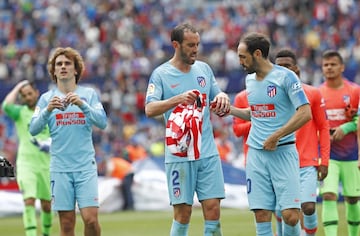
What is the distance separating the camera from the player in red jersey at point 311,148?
12.8m

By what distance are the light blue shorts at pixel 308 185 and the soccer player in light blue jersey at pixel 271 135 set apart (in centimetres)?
156

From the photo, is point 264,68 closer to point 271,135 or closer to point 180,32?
point 271,135

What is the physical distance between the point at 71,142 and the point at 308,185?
9.77 feet

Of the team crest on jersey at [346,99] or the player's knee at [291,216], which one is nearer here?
the player's knee at [291,216]

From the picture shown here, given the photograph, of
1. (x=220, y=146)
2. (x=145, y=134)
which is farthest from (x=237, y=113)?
(x=145, y=134)

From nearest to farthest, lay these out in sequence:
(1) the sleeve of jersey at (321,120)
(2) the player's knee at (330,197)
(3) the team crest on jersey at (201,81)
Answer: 1. (3) the team crest on jersey at (201,81)
2. (1) the sleeve of jersey at (321,120)
3. (2) the player's knee at (330,197)

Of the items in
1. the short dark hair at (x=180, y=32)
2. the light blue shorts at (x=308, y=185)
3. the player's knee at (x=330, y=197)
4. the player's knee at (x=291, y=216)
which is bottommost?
the player's knee at (x=291, y=216)

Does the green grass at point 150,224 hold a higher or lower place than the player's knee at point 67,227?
lower

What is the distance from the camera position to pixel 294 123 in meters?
11.0

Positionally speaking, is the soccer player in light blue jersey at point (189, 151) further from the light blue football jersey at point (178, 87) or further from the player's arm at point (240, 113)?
the player's arm at point (240, 113)

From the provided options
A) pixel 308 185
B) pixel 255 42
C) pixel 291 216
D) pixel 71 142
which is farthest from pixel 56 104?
pixel 308 185

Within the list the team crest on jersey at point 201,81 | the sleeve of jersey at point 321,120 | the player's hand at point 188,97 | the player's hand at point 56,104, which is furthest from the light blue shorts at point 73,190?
the sleeve of jersey at point 321,120

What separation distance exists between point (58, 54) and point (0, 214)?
36.9 ft

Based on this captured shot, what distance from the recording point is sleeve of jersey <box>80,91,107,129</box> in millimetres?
12141
